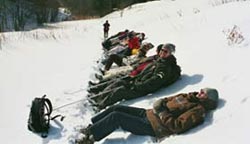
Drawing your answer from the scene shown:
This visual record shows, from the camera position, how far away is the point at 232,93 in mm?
7148

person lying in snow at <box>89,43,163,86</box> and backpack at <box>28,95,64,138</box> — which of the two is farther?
person lying in snow at <box>89,43,163,86</box>

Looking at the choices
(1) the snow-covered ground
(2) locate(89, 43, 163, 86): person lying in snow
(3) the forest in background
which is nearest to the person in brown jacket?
(1) the snow-covered ground

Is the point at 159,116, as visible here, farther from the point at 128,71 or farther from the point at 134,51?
the point at 134,51

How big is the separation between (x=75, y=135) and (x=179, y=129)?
6.05 feet

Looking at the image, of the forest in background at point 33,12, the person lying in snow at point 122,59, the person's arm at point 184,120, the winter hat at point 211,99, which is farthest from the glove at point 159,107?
the forest in background at point 33,12

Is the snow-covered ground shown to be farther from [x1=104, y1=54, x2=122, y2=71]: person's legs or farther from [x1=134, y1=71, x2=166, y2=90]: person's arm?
[x1=104, y1=54, x2=122, y2=71]: person's legs

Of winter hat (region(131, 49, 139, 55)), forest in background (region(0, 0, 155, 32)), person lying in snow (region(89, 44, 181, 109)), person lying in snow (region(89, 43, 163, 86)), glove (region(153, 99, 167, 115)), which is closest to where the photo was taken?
glove (region(153, 99, 167, 115))

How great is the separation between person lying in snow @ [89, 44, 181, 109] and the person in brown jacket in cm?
117

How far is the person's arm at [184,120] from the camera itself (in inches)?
256

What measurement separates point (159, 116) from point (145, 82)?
59.3 inches

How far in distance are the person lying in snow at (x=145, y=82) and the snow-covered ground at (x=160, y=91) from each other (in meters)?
0.17

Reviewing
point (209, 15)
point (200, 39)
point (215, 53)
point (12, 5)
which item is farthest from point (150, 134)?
point (12, 5)

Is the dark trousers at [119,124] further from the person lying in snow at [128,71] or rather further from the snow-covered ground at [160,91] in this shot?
the person lying in snow at [128,71]

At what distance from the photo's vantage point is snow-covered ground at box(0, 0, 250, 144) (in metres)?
6.64
